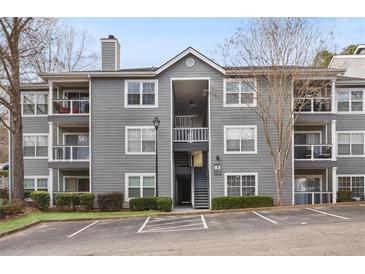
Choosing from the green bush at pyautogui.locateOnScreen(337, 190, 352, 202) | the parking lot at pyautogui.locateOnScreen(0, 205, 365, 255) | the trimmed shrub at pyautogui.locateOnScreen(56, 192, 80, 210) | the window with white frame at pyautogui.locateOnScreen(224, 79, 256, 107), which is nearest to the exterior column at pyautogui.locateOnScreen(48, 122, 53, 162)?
the trimmed shrub at pyautogui.locateOnScreen(56, 192, 80, 210)

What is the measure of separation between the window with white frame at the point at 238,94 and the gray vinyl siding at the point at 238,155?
0.28 metres

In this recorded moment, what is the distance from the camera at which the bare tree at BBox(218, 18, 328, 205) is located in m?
19.2

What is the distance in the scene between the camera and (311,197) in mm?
21172

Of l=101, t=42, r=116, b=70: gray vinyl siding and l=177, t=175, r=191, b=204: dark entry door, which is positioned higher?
l=101, t=42, r=116, b=70: gray vinyl siding

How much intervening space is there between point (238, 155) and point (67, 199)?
30.7 feet

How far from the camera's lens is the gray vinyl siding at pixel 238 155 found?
20859 mm

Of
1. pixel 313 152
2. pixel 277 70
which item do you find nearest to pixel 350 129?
pixel 313 152

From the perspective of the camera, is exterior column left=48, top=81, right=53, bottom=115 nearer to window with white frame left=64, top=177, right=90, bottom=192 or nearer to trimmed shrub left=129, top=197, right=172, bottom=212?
window with white frame left=64, top=177, right=90, bottom=192

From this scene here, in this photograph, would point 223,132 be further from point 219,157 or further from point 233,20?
point 233,20

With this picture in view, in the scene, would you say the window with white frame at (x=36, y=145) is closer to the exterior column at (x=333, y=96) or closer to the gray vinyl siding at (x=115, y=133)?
the gray vinyl siding at (x=115, y=133)

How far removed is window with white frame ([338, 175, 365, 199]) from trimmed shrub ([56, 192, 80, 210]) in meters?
14.7

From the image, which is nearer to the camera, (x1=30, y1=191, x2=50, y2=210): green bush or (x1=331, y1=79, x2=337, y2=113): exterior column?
(x1=30, y1=191, x2=50, y2=210): green bush
